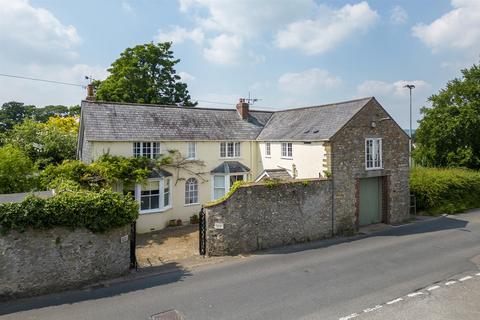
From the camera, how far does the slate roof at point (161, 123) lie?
19.8 meters

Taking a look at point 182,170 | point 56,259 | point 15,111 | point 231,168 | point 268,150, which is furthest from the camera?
point 15,111

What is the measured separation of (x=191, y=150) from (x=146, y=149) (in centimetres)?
329

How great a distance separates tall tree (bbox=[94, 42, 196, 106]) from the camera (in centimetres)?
3469

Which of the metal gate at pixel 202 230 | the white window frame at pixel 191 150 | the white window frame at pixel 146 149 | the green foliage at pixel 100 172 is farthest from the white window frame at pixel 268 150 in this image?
the metal gate at pixel 202 230

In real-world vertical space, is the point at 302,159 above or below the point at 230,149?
below

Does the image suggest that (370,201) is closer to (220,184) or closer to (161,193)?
(220,184)

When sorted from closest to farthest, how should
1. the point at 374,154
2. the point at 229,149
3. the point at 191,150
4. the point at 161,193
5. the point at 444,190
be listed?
the point at 374,154, the point at 161,193, the point at 444,190, the point at 191,150, the point at 229,149

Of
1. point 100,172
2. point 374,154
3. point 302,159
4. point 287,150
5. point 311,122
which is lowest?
point 100,172

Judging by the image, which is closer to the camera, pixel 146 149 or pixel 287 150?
pixel 146 149

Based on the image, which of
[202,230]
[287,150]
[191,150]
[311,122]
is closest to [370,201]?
[287,150]

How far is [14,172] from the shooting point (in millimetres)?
16266

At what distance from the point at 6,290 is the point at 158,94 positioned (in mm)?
30748

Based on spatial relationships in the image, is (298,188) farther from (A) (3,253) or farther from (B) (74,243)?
(A) (3,253)

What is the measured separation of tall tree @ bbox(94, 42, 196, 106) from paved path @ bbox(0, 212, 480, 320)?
90.9 ft
